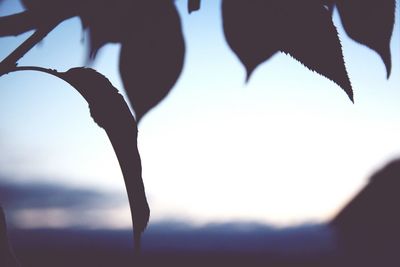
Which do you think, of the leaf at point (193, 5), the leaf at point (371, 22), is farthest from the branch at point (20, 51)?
the leaf at point (371, 22)

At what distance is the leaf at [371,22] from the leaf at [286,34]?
65 millimetres

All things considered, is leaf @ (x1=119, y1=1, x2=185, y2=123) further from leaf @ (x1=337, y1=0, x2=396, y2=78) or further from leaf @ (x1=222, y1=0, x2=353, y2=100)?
leaf @ (x1=337, y1=0, x2=396, y2=78)

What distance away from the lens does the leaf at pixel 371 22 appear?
1.26ft

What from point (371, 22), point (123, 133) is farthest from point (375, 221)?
point (123, 133)

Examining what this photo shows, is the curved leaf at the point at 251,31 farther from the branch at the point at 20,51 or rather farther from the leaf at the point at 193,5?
the branch at the point at 20,51

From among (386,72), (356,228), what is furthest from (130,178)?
(356,228)

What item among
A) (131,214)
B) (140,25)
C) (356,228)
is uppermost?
(140,25)

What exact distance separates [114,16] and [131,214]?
19cm

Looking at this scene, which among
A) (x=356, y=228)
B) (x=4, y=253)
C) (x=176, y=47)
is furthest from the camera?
(x=356, y=228)

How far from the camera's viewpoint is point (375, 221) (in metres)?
5.80

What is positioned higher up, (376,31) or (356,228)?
(376,31)

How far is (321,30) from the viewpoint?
0.34 metres

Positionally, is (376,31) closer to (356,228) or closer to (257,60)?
(257,60)

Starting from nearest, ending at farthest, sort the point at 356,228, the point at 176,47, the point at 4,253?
the point at 4,253 → the point at 176,47 → the point at 356,228
